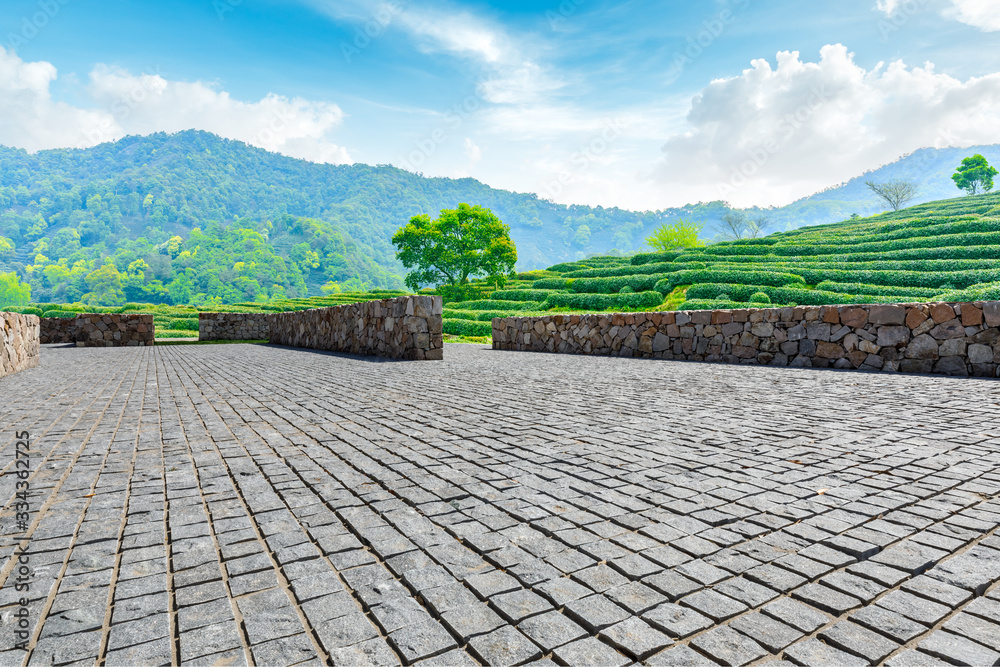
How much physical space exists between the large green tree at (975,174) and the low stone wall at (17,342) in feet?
300

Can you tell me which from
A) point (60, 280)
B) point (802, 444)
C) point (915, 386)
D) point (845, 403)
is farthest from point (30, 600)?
point (60, 280)

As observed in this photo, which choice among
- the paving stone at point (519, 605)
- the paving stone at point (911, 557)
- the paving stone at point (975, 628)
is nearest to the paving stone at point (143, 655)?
the paving stone at point (519, 605)

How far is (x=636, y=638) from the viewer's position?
1.57m

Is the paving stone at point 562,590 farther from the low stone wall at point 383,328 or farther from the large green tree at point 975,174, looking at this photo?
the large green tree at point 975,174

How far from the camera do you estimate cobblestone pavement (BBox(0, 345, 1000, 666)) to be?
5.17 ft

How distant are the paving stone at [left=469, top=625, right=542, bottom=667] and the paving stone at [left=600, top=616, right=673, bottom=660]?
0.23 meters

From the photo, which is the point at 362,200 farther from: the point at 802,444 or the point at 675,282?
the point at 802,444

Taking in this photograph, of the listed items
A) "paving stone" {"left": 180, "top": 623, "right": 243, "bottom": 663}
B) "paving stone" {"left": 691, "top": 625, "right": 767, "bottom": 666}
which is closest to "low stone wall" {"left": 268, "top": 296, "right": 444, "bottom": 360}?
"paving stone" {"left": 180, "top": 623, "right": 243, "bottom": 663}

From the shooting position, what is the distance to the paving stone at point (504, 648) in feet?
4.84

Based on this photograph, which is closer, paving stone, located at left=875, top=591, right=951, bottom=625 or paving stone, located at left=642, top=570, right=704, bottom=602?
paving stone, located at left=875, top=591, right=951, bottom=625

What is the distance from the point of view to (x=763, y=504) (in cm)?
263

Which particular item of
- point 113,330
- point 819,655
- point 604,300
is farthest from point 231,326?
point 819,655

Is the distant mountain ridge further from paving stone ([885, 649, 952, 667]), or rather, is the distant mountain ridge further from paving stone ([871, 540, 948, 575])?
paving stone ([885, 649, 952, 667])

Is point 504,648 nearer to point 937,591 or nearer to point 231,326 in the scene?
point 937,591
